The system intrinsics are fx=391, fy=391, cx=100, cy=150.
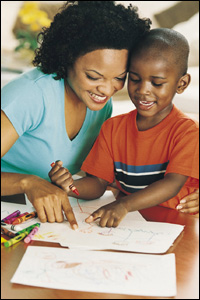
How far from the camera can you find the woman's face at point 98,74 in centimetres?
71

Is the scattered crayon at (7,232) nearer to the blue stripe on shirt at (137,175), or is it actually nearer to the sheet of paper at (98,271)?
the sheet of paper at (98,271)

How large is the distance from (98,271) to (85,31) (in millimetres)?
439

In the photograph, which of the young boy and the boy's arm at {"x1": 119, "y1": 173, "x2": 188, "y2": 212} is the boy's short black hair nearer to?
the young boy

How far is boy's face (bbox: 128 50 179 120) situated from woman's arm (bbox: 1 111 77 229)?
250 millimetres

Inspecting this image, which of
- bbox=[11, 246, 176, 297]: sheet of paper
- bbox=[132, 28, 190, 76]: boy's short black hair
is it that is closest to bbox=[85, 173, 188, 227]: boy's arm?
bbox=[11, 246, 176, 297]: sheet of paper

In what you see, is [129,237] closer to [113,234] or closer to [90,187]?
[113,234]

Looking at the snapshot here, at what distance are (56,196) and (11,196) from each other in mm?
100

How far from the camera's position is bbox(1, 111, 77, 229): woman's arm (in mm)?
643

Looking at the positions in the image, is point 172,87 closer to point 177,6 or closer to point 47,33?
point 47,33

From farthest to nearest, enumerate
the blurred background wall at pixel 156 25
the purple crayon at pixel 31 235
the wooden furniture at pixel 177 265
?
1. the blurred background wall at pixel 156 25
2. the purple crayon at pixel 31 235
3. the wooden furniture at pixel 177 265

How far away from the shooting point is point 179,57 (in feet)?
2.48

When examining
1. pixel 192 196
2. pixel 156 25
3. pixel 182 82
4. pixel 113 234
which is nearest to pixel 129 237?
pixel 113 234

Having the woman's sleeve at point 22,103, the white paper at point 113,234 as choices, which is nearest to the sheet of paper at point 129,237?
the white paper at point 113,234

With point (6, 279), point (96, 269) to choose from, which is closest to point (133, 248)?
point (96, 269)
